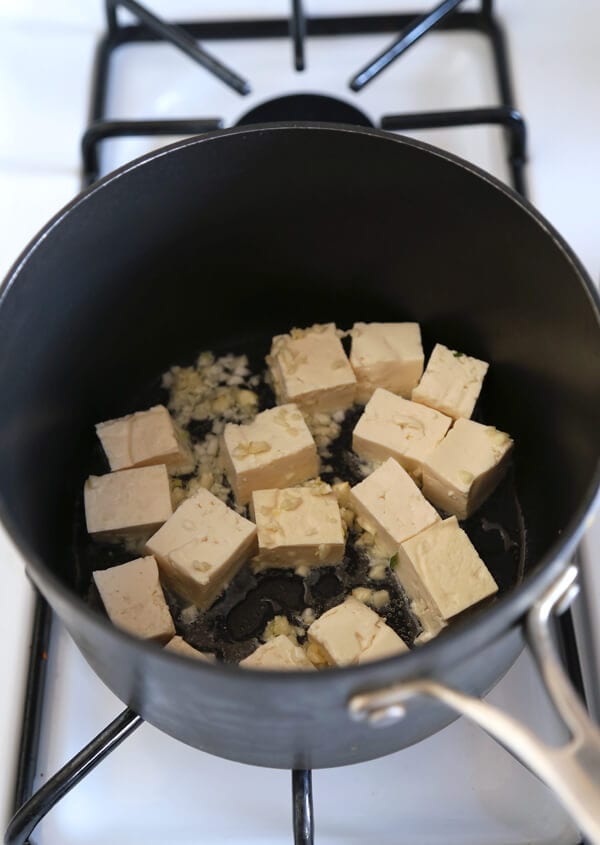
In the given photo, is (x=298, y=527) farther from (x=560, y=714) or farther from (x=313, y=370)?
(x=560, y=714)

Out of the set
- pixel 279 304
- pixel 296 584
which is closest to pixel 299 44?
pixel 279 304

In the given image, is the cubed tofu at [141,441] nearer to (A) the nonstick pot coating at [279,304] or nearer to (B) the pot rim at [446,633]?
(A) the nonstick pot coating at [279,304]

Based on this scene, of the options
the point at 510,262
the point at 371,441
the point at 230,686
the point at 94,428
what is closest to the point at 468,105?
the point at 510,262

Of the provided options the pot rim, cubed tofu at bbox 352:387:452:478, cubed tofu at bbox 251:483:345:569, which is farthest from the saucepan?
cubed tofu at bbox 251:483:345:569

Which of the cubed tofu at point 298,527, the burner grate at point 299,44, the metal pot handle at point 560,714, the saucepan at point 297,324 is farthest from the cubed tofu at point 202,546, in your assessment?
the burner grate at point 299,44

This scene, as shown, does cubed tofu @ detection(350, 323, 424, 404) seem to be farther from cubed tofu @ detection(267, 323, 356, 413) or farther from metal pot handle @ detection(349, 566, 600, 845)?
metal pot handle @ detection(349, 566, 600, 845)

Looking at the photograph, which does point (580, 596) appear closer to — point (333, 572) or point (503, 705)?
point (503, 705)
